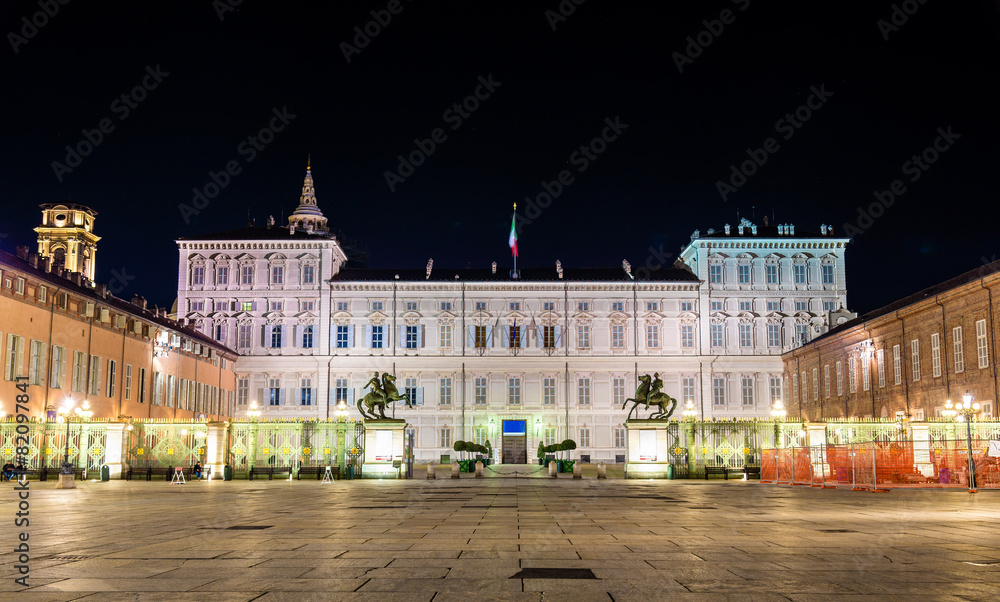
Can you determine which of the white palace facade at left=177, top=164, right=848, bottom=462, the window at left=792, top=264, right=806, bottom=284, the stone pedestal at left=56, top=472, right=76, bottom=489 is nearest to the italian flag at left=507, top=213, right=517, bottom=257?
the white palace facade at left=177, top=164, right=848, bottom=462

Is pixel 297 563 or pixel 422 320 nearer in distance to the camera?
pixel 297 563

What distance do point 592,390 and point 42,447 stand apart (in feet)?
135

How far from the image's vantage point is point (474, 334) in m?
70.3

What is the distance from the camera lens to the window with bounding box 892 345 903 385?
48531mm

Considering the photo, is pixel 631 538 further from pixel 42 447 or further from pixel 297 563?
pixel 42 447

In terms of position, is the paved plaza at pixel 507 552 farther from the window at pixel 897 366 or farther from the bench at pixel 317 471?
the window at pixel 897 366

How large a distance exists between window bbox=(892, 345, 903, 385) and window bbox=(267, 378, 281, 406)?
42.2 meters

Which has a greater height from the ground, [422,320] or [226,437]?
[422,320]

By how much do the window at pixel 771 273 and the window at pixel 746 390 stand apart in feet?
24.6

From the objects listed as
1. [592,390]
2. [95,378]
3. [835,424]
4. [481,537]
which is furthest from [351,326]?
[481,537]

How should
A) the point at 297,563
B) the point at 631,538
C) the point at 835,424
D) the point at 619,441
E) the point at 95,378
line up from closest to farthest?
the point at 297,563 → the point at 631,538 → the point at 835,424 → the point at 95,378 → the point at 619,441

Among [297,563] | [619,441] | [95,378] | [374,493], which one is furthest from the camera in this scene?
[619,441]

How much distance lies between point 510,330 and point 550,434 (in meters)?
8.30

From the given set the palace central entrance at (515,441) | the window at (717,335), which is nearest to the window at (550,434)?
the palace central entrance at (515,441)
